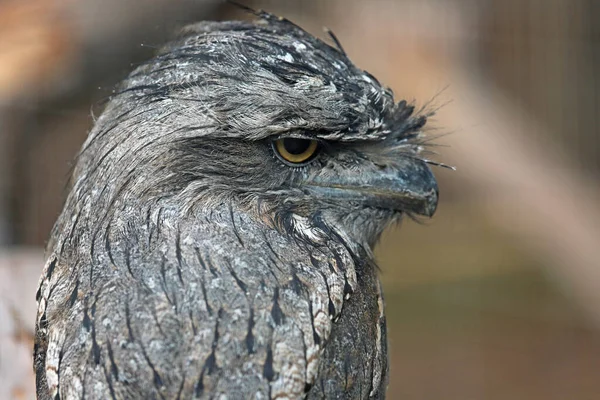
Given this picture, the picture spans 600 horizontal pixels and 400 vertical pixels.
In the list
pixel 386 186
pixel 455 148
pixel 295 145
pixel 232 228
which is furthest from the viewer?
pixel 455 148

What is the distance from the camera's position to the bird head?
211 centimetres

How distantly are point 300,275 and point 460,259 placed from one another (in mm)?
8274

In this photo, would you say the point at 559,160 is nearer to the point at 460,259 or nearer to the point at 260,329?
the point at 460,259

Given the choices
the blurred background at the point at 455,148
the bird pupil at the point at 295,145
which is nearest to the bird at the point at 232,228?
the bird pupil at the point at 295,145

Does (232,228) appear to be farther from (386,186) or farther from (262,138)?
(386,186)

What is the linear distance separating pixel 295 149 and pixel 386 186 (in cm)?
34

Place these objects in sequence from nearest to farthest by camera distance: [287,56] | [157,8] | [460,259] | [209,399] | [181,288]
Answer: [209,399], [181,288], [287,56], [157,8], [460,259]

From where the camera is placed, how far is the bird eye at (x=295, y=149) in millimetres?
2189

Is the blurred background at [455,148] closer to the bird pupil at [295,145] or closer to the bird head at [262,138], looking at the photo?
the bird head at [262,138]

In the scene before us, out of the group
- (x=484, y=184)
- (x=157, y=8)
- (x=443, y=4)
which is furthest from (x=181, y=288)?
(x=443, y=4)

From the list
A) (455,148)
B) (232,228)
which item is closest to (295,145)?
(232,228)

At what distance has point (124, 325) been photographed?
1807mm

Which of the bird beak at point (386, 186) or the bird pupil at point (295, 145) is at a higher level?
the bird pupil at point (295, 145)

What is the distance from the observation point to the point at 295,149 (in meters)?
2.21
